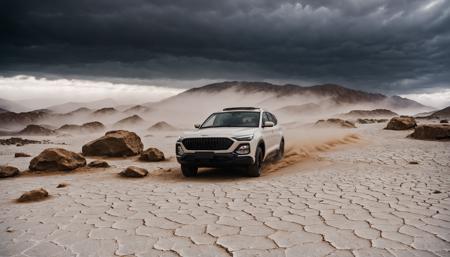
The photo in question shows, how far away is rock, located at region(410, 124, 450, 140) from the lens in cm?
1642

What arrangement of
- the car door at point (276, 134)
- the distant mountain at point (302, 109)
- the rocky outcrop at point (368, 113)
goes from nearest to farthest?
the car door at point (276, 134) < the rocky outcrop at point (368, 113) < the distant mountain at point (302, 109)

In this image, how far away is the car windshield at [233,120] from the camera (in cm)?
1016

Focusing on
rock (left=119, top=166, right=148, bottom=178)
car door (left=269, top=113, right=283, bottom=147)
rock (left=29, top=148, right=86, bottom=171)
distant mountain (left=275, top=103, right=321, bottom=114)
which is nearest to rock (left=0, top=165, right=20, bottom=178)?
rock (left=29, top=148, right=86, bottom=171)

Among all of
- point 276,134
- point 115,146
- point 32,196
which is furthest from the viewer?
point 115,146

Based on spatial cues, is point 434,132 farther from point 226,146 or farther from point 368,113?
point 368,113

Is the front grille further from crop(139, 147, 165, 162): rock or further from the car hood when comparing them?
crop(139, 147, 165, 162): rock

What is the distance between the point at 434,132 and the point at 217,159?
1199 centimetres

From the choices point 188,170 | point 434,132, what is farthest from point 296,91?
point 188,170

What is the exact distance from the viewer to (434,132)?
16703mm

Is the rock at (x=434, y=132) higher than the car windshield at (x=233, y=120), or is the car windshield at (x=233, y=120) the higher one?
the car windshield at (x=233, y=120)

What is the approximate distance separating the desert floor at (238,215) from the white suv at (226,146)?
0.44 m

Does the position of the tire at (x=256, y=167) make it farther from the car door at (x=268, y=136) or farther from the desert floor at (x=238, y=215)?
the car door at (x=268, y=136)

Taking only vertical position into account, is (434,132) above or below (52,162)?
above

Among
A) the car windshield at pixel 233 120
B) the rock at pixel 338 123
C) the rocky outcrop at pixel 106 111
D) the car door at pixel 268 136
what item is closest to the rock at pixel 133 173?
the car windshield at pixel 233 120
